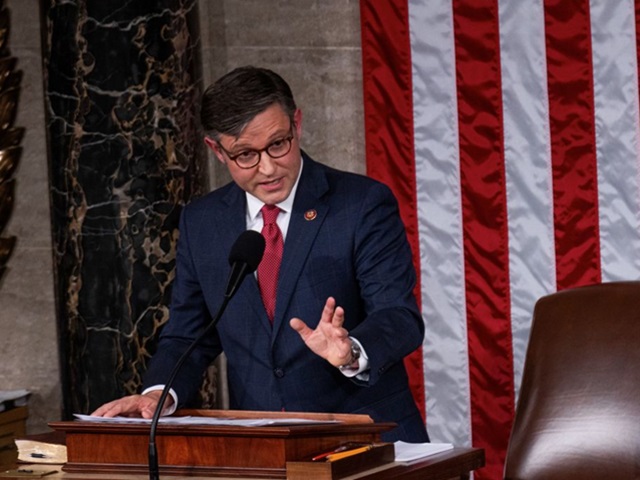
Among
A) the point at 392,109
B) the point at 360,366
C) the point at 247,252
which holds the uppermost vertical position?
the point at 392,109

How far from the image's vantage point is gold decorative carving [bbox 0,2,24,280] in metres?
4.91

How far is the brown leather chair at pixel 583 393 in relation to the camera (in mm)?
2844

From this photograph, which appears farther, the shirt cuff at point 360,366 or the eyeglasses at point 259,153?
the eyeglasses at point 259,153

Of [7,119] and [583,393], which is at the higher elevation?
[7,119]

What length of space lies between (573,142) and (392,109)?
70 centimetres

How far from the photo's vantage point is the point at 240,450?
228 centimetres

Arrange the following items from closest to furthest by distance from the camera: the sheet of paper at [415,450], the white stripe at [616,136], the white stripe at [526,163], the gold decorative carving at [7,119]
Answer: the sheet of paper at [415,450]
the white stripe at [616,136]
the white stripe at [526,163]
the gold decorative carving at [7,119]

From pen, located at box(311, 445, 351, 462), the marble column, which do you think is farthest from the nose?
the marble column

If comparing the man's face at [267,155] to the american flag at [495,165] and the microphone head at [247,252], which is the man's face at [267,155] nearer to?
the microphone head at [247,252]

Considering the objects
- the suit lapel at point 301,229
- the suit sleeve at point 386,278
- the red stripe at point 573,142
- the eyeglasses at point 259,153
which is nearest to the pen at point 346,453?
the suit sleeve at point 386,278

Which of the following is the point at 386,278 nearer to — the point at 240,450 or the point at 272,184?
the point at 272,184

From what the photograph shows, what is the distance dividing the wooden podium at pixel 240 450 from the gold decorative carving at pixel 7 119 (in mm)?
2634

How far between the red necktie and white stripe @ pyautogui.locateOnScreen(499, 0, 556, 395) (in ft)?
5.78

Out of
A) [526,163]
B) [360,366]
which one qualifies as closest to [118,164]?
[526,163]
